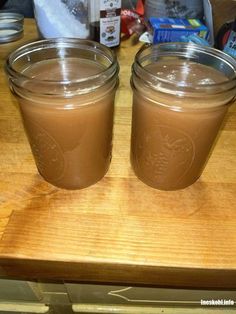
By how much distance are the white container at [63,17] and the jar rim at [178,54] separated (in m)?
0.38

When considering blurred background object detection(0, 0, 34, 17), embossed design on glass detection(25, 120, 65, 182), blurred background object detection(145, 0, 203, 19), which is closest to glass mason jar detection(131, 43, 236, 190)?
embossed design on glass detection(25, 120, 65, 182)

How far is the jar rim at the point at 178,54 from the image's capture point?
0.35 m

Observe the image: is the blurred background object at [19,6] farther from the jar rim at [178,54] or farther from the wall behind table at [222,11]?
the jar rim at [178,54]

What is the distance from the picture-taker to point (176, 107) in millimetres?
362

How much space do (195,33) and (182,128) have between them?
515 millimetres

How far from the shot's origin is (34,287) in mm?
529

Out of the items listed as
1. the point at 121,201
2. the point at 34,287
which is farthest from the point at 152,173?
the point at 34,287

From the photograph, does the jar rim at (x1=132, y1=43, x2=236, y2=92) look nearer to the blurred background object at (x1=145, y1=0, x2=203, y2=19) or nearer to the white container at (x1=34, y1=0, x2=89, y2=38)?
the white container at (x1=34, y1=0, x2=89, y2=38)

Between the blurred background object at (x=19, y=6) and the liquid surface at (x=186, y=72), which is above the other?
the liquid surface at (x=186, y=72)

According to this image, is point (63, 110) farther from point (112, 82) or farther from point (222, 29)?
point (222, 29)

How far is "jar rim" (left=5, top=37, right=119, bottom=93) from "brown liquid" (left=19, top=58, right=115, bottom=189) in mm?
15

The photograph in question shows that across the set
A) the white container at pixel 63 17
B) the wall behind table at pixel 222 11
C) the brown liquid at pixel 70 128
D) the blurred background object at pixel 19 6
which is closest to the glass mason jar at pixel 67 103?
the brown liquid at pixel 70 128

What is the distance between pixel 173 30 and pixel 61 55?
17.3 inches

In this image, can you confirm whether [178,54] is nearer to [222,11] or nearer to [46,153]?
[46,153]
